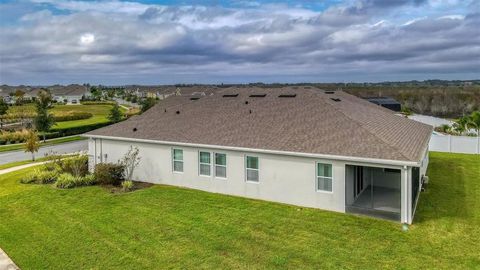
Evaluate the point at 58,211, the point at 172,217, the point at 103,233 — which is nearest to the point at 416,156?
the point at 172,217

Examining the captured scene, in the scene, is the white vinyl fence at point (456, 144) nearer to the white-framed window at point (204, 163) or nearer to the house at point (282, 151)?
the house at point (282, 151)

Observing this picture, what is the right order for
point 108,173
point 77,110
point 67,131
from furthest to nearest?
point 77,110, point 67,131, point 108,173

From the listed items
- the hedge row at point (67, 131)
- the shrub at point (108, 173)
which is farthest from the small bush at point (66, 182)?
the hedge row at point (67, 131)

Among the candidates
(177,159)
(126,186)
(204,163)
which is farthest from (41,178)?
(204,163)

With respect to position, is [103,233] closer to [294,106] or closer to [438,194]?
[294,106]

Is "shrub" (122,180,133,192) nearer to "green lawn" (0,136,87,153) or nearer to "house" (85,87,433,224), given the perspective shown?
"house" (85,87,433,224)

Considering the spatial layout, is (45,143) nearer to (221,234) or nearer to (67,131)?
(67,131)
